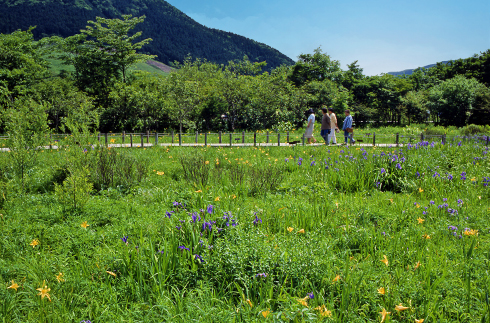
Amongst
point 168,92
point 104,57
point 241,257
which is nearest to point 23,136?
point 241,257

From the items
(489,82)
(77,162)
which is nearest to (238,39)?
(489,82)

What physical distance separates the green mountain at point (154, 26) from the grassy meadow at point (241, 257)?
108300 mm

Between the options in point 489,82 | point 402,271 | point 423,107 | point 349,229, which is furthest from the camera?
point 489,82

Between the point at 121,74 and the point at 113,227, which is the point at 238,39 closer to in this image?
the point at 121,74

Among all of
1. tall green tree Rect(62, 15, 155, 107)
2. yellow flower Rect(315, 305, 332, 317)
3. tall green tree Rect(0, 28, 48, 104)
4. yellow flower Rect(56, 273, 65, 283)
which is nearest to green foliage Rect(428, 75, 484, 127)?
tall green tree Rect(62, 15, 155, 107)

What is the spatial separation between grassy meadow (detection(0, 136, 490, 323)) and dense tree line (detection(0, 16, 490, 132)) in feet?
57.6

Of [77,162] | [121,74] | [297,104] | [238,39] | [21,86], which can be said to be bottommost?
[77,162]

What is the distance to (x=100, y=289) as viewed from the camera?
2.71 metres

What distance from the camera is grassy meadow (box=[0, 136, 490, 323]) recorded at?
2490 mm

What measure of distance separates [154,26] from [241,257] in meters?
155

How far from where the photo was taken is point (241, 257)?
288 cm

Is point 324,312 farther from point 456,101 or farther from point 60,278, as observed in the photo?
point 456,101

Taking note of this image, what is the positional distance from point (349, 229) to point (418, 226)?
1.03 m

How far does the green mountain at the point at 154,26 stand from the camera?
92.2m
